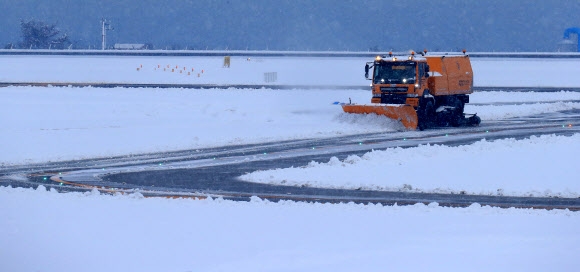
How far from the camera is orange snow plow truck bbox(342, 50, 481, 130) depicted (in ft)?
98.1

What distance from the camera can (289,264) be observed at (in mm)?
9203

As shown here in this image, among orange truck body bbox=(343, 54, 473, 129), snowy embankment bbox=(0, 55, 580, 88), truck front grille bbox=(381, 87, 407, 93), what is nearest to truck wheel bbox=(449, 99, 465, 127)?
orange truck body bbox=(343, 54, 473, 129)

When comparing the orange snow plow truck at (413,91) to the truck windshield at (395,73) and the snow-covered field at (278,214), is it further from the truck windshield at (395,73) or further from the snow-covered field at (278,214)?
the snow-covered field at (278,214)

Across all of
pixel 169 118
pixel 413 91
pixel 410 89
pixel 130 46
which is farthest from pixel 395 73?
pixel 130 46

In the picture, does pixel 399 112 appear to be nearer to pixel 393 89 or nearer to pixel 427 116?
pixel 393 89

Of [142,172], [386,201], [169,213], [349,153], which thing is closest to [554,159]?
[349,153]

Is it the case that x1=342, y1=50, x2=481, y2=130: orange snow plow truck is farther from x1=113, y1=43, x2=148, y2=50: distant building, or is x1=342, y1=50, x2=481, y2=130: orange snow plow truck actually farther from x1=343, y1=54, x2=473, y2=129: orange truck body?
x1=113, y1=43, x2=148, y2=50: distant building

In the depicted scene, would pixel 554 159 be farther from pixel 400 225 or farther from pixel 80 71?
pixel 80 71

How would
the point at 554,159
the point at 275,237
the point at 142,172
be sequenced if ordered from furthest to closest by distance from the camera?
1. the point at 554,159
2. the point at 142,172
3. the point at 275,237

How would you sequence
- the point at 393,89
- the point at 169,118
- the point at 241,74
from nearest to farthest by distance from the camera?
the point at 393,89 → the point at 169,118 → the point at 241,74

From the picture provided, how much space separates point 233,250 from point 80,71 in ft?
227

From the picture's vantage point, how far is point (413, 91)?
29875mm

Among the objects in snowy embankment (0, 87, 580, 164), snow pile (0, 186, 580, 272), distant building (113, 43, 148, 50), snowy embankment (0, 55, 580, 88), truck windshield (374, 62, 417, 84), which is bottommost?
snow pile (0, 186, 580, 272)

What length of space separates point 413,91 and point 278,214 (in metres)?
17.9
